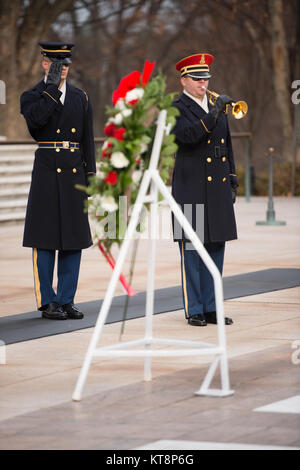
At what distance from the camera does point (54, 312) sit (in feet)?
28.0

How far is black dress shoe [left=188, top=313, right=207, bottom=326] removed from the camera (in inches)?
322

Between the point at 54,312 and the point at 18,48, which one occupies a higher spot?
the point at 18,48

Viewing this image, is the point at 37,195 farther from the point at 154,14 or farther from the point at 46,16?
the point at 154,14

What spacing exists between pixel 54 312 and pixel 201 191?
1396 millimetres

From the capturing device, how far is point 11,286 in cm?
1070

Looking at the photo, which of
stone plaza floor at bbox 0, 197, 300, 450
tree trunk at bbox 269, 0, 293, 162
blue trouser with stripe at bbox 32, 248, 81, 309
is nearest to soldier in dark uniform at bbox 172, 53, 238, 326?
stone plaza floor at bbox 0, 197, 300, 450

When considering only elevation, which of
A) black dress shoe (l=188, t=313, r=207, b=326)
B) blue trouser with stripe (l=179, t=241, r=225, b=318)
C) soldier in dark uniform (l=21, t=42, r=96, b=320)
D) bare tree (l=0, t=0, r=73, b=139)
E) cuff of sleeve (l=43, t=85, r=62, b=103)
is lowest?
black dress shoe (l=188, t=313, r=207, b=326)

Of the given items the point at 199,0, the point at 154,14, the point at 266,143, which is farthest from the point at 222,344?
the point at 266,143

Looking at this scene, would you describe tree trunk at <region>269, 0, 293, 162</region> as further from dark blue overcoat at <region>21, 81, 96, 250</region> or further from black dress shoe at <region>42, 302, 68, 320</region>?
black dress shoe at <region>42, 302, 68, 320</region>

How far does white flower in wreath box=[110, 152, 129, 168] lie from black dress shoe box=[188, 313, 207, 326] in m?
2.60

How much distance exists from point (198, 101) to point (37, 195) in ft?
4.66
